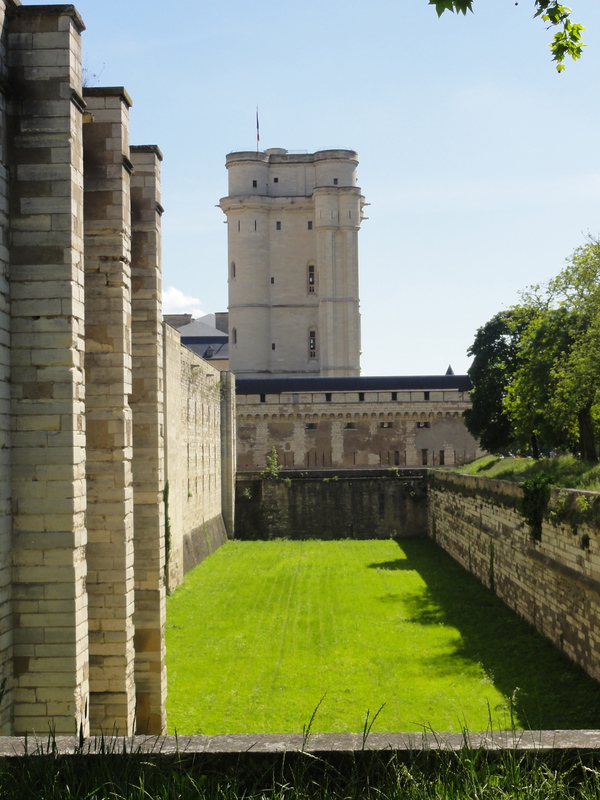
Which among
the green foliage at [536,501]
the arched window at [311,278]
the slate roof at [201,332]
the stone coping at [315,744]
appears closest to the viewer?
the stone coping at [315,744]

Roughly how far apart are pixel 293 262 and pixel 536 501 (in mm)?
42299

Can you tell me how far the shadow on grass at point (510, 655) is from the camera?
10.8m

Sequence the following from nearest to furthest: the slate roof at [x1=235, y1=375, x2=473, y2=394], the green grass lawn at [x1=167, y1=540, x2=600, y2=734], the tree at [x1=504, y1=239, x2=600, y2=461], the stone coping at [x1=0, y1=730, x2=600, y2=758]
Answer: the stone coping at [x1=0, y1=730, x2=600, y2=758] < the green grass lawn at [x1=167, y1=540, x2=600, y2=734] < the tree at [x1=504, y1=239, x2=600, y2=461] < the slate roof at [x1=235, y1=375, x2=473, y2=394]

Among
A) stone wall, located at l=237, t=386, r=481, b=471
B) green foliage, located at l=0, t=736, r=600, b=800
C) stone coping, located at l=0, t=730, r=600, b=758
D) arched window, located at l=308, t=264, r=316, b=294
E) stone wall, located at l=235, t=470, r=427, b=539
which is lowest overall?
stone wall, located at l=235, t=470, r=427, b=539

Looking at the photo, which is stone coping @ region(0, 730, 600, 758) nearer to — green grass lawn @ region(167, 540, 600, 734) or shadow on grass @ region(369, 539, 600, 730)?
shadow on grass @ region(369, 539, 600, 730)

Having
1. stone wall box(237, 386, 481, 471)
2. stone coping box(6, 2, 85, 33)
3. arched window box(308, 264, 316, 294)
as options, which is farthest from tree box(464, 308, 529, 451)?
stone coping box(6, 2, 85, 33)

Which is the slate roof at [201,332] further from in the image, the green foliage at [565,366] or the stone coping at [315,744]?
the stone coping at [315,744]

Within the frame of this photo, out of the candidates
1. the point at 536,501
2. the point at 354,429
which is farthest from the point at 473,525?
the point at 354,429

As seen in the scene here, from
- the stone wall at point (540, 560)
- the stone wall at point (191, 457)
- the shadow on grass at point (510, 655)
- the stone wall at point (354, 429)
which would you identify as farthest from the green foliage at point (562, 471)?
the stone wall at point (354, 429)

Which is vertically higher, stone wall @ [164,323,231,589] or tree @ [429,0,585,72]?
tree @ [429,0,585,72]

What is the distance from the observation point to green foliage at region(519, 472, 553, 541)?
48.2 feet

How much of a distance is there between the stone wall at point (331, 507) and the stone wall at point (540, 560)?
27.6ft

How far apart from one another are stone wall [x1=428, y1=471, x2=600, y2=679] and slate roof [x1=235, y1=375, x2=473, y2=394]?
73.0ft

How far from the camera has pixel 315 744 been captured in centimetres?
432
